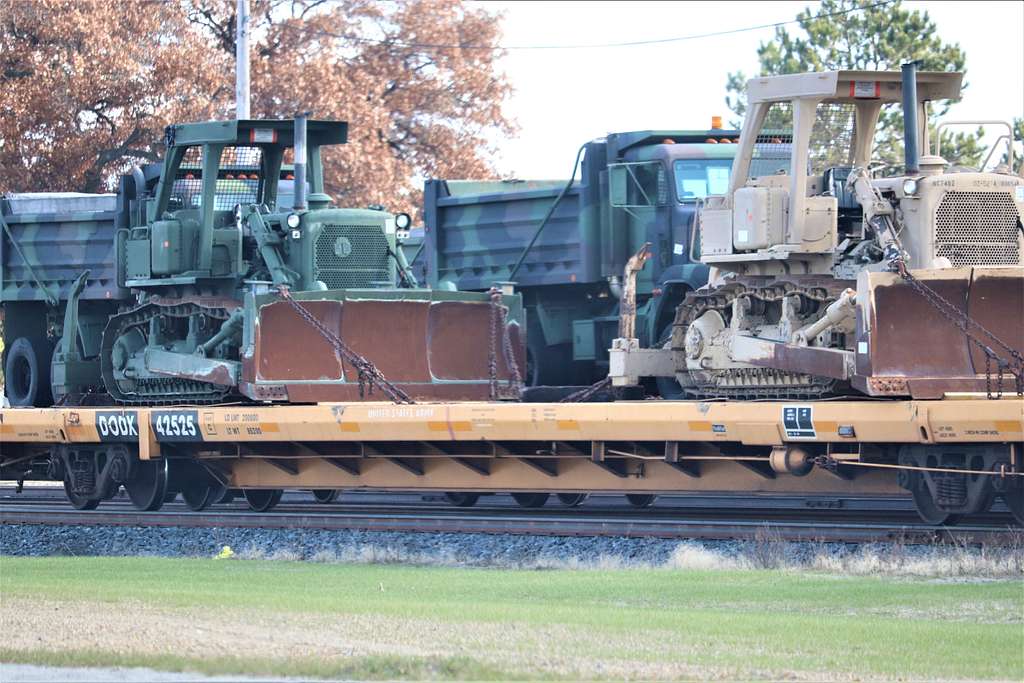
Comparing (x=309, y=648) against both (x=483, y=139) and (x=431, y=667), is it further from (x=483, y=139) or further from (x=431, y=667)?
(x=483, y=139)

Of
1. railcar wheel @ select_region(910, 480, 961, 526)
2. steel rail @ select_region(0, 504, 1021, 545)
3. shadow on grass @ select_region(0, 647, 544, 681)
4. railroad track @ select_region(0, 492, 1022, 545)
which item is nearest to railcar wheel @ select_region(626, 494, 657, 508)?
railroad track @ select_region(0, 492, 1022, 545)

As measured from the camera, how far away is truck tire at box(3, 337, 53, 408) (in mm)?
21609

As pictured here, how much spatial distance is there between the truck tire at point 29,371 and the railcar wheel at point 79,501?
3045 millimetres

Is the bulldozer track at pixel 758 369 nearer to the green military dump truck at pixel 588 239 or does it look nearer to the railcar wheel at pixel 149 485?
the green military dump truck at pixel 588 239

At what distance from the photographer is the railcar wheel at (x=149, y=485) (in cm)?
1827

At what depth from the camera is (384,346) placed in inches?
699

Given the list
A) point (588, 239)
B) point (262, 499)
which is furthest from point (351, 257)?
point (588, 239)

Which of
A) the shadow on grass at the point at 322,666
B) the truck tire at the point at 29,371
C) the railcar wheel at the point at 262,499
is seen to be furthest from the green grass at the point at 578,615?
the truck tire at the point at 29,371

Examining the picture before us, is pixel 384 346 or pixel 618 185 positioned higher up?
pixel 618 185

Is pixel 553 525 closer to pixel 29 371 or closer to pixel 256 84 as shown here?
pixel 29 371

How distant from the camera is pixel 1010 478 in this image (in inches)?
550

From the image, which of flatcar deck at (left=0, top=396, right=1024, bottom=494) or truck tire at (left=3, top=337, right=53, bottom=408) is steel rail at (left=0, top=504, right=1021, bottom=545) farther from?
truck tire at (left=3, top=337, right=53, bottom=408)

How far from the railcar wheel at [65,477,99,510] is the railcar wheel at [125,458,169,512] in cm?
43

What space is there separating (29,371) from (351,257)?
5.57 m
